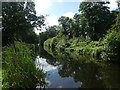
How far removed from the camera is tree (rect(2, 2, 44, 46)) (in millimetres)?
15898

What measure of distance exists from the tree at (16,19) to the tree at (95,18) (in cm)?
3286

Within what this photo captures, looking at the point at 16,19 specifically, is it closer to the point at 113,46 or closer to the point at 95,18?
the point at 113,46

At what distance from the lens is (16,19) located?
53.6 feet

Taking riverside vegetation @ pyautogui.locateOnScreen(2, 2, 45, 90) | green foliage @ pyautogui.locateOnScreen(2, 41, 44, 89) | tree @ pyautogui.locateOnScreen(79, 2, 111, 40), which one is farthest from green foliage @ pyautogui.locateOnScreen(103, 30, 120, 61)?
tree @ pyautogui.locateOnScreen(79, 2, 111, 40)

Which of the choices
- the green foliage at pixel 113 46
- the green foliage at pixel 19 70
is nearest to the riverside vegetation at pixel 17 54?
the green foliage at pixel 19 70

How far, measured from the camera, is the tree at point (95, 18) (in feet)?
165

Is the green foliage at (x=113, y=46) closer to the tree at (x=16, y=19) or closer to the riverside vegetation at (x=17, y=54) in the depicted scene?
the tree at (x=16, y=19)

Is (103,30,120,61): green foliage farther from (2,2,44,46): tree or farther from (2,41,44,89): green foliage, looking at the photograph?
(2,41,44,89): green foliage

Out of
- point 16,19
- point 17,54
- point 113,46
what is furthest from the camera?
point 113,46

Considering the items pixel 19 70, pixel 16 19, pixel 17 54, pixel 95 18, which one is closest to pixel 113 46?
pixel 16 19

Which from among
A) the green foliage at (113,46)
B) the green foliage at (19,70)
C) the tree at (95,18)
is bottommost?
the green foliage at (19,70)

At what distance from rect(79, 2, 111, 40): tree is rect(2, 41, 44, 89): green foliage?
3742cm

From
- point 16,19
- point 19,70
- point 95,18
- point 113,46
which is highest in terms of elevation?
point 95,18

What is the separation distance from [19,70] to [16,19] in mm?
5241
